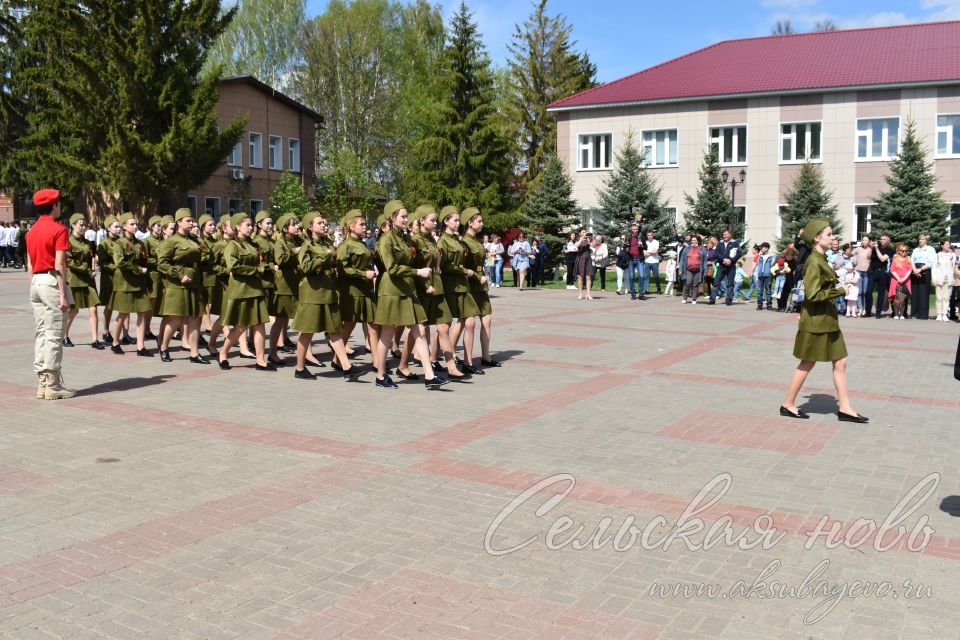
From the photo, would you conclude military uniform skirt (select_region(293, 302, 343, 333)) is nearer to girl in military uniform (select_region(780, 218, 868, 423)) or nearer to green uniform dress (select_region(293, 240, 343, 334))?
green uniform dress (select_region(293, 240, 343, 334))

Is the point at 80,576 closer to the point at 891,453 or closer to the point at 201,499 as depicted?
the point at 201,499

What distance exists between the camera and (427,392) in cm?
998

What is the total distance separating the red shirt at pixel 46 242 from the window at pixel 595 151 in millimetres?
34483

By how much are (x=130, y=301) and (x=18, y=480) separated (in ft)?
21.2

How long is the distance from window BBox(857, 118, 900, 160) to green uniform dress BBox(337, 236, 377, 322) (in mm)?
30677

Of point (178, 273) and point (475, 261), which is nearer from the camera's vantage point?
point (475, 261)

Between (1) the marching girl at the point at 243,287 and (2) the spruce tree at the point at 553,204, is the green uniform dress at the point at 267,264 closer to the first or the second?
(1) the marching girl at the point at 243,287

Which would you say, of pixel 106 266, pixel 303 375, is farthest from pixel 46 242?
pixel 106 266

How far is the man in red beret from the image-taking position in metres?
9.23

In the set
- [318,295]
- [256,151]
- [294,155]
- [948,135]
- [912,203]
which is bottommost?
[318,295]

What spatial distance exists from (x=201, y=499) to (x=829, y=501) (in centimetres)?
409

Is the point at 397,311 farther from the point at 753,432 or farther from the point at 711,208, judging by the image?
the point at 711,208

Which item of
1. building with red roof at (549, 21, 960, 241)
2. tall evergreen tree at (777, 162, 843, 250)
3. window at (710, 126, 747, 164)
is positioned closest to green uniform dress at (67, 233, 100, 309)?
tall evergreen tree at (777, 162, 843, 250)

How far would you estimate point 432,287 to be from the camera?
10391 mm
